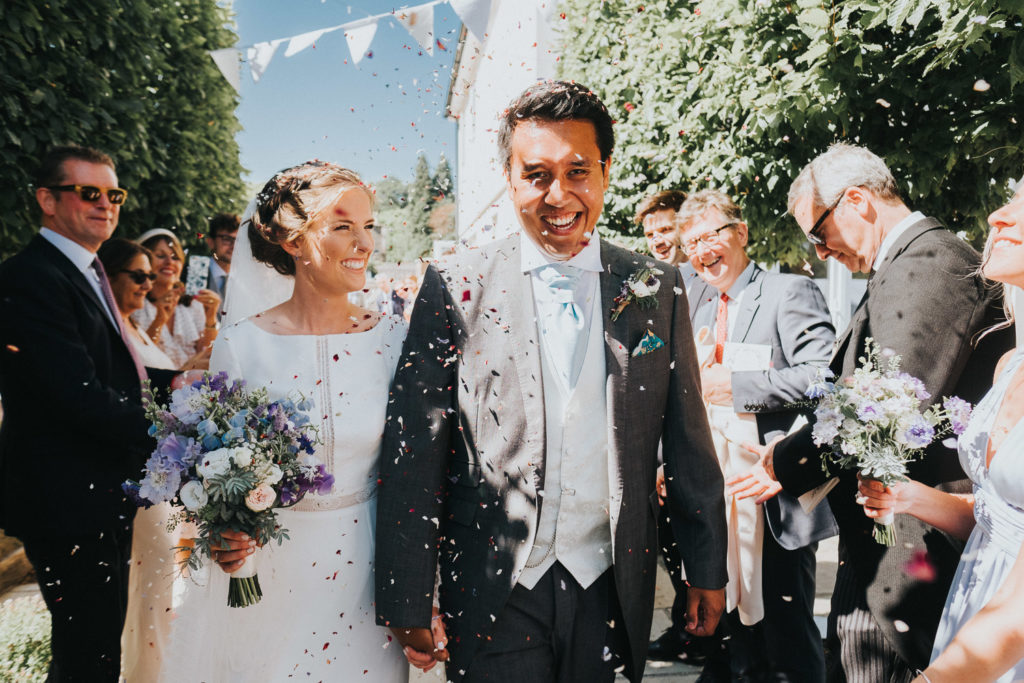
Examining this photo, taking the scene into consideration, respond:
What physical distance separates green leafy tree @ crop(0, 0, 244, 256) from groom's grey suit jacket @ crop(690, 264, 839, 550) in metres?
4.51

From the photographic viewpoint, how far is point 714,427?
392cm

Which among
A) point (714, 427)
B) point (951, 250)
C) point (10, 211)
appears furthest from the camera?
point (10, 211)

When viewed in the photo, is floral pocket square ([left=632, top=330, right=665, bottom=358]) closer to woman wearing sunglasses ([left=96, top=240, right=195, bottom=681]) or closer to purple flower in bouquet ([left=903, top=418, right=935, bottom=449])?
purple flower in bouquet ([left=903, top=418, right=935, bottom=449])

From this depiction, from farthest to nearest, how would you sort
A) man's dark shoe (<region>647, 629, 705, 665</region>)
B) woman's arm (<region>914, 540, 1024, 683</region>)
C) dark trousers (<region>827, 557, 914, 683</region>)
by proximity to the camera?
1. man's dark shoe (<region>647, 629, 705, 665</region>)
2. dark trousers (<region>827, 557, 914, 683</region>)
3. woman's arm (<region>914, 540, 1024, 683</region>)

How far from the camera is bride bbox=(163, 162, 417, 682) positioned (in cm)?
239

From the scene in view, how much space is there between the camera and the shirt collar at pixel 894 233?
288 centimetres

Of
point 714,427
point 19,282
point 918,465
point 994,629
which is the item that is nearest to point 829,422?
A: point 918,465

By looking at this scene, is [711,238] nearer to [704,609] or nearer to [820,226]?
[820,226]

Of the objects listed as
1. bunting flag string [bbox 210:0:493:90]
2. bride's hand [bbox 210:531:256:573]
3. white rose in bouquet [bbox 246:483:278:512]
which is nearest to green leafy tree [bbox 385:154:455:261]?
bunting flag string [bbox 210:0:493:90]

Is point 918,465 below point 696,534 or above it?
above

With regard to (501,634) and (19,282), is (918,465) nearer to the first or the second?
(501,634)

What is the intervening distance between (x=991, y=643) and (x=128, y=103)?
6.31m

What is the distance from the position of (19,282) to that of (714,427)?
139 inches

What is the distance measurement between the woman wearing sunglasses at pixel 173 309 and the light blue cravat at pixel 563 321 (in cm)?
336
